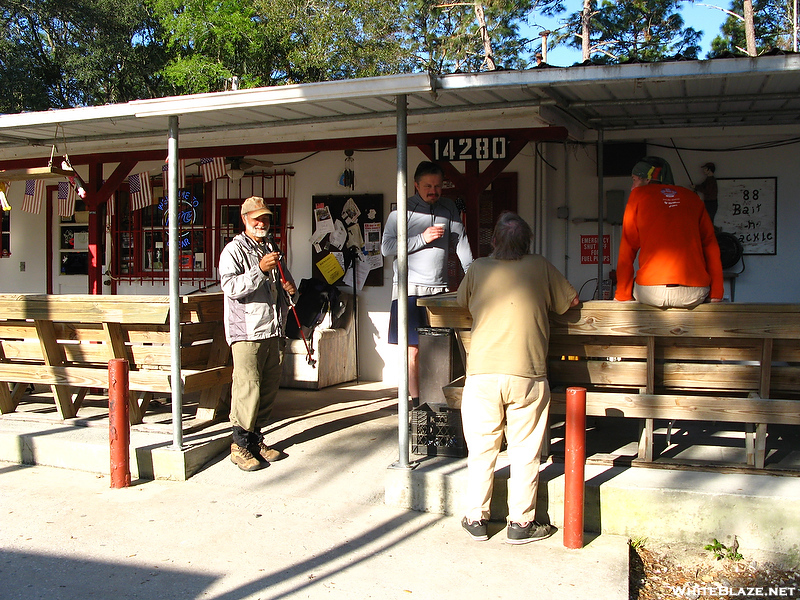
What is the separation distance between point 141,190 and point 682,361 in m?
7.01

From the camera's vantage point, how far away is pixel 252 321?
5254mm

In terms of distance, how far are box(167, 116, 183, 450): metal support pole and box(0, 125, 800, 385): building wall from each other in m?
3.24

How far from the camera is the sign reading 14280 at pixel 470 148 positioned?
263 inches

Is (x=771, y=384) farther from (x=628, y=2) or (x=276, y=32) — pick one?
(x=628, y=2)

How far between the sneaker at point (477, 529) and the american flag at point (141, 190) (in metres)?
6.60

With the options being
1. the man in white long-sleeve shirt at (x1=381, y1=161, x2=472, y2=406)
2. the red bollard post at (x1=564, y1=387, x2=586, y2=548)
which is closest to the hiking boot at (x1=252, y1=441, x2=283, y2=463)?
the man in white long-sleeve shirt at (x1=381, y1=161, x2=472, y2=406)

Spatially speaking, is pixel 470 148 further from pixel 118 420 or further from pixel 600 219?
pixel 118 420

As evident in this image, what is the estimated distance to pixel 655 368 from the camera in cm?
444

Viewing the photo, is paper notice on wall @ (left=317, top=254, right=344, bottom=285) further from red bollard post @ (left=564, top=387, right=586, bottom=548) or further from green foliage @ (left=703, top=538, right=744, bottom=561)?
green foliage @ (left=703, top=538, right=744, bottom=561)

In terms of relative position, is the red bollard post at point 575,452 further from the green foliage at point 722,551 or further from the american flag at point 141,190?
the american flag at point 141,190

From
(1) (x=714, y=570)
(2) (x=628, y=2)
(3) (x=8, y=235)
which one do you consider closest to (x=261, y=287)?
(1) (x=714, y=570)

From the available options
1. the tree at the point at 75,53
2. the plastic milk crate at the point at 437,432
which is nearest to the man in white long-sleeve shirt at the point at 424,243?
the plastic milk crate at the point at 437,432

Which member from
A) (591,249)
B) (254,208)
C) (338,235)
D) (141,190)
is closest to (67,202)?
(141,190)

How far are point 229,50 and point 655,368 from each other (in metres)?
18.4
